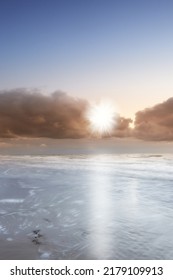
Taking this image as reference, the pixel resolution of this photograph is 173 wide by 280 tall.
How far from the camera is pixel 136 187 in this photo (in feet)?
59.1

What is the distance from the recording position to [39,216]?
10797 mm

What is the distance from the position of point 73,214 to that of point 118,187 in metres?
7.24
